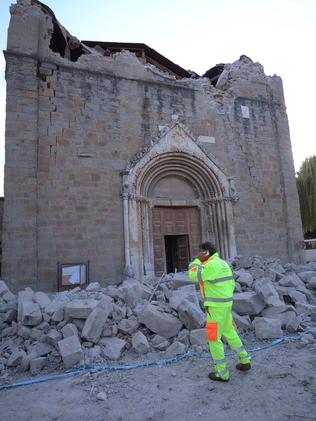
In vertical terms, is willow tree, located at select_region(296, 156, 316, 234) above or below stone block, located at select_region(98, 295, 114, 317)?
above

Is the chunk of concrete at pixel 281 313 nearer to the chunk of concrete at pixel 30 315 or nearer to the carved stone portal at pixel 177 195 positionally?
the chunk of concrete at pixel 30 315

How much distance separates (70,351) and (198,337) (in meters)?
1.87

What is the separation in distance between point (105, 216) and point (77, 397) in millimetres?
5626

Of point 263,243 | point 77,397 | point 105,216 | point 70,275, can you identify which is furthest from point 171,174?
point 77,397

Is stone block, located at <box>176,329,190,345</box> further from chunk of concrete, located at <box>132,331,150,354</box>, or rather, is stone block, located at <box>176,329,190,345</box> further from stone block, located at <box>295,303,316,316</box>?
stone block, located at <box>295,303,316,316</box>

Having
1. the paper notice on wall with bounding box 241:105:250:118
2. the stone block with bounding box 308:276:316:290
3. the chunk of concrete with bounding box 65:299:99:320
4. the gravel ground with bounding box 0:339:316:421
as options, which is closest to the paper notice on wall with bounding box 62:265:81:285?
the chunk of concrete with bounding box 65:299:99:320

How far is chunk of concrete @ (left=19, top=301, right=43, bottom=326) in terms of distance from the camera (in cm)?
455

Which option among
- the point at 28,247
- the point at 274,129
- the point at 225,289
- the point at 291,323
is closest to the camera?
the point at 225,289

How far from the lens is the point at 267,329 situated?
15.1ft

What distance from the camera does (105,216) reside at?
838 centimetres

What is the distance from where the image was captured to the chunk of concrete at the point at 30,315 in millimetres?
4555

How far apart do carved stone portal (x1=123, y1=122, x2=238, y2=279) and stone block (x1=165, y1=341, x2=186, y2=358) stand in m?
4.48

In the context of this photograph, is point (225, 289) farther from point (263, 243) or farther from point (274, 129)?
point (274, 129)

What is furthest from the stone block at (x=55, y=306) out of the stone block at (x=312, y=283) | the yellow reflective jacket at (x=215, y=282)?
the stone block at (x=312, y=283)
